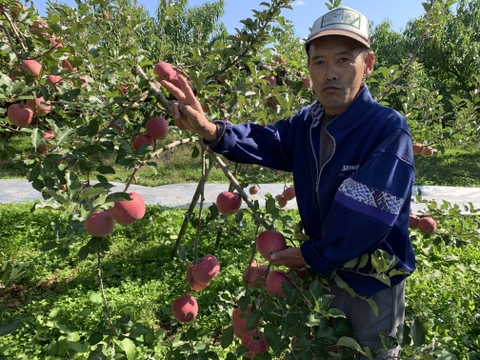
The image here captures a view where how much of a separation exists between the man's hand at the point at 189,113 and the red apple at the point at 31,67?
0.56m

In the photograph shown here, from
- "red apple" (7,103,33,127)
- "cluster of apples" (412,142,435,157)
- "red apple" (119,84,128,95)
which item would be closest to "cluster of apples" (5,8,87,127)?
"red apple" (7,103,33,127)

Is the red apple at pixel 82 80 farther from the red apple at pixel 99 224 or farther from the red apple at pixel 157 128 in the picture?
the red apple at pixel 99 224

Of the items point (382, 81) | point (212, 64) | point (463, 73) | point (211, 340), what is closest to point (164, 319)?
point (211, 340)

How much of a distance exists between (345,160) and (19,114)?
1.07 metres

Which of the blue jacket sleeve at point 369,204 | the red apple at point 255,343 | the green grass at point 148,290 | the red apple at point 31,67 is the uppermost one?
the red apple at point 31,67

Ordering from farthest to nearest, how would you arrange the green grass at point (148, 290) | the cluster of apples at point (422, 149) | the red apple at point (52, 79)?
the cluster of apples at point (422, 149) → the green grass at point (148, 290) → the red apple at point (52, 79)

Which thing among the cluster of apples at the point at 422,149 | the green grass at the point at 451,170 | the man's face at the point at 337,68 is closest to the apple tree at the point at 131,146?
the cluster of apples at the point at 422,149

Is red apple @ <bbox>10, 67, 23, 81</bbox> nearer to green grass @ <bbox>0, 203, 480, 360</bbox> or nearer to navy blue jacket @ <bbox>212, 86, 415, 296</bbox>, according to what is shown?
green grass @ <bbox>0, 203, 480, 360</bbox>

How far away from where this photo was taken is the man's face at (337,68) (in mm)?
1062

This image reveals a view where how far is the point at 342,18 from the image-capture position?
3.49 ft

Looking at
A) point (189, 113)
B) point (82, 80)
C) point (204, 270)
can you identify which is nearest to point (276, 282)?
point (204, 270)

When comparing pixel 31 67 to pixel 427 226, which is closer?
pixel 31 67

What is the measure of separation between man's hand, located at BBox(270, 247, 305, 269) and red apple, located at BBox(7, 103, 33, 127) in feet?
3.15

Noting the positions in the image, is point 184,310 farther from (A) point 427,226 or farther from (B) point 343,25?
(A) point 427,226
